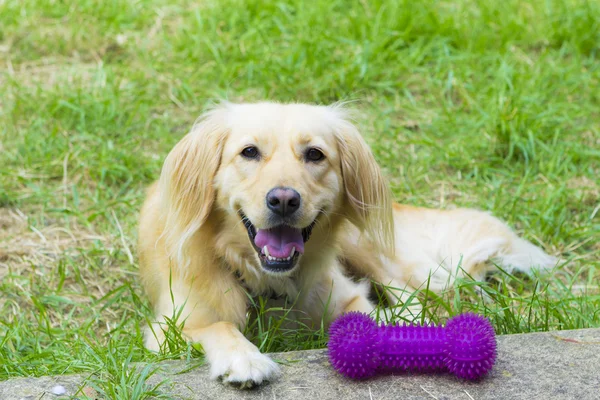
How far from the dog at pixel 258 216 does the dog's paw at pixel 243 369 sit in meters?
0.05

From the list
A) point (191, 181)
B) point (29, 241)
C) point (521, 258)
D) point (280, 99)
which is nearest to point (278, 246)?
point (191, 181)

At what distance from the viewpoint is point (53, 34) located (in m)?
6.26

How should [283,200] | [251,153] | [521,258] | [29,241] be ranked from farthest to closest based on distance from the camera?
[29,241] < [521,258] < [251,153] < [283,200]

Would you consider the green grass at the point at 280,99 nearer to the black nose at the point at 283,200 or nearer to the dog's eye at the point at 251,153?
the black nose at the point at 283,200

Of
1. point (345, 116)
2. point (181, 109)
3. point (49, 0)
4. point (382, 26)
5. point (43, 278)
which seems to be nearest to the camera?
point (345, 116)

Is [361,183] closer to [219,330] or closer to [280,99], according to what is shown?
[219,330]

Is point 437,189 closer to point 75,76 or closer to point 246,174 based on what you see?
point 246,174

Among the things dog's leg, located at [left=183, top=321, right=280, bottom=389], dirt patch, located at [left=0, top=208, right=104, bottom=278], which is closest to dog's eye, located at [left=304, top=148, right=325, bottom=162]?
dog's leg, located at [left=183, top=321, right=280, bottom=389]

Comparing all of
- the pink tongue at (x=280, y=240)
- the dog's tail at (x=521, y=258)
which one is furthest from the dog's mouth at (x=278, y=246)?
the dog's tail at (x=521, y=258)

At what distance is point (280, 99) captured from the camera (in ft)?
18.0

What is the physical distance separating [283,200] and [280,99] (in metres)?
2.72

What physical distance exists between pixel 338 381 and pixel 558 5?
480 cm

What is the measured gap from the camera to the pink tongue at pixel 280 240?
3.02m

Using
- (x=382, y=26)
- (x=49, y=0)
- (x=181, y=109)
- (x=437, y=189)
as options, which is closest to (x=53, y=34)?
(x=49, y=0)
